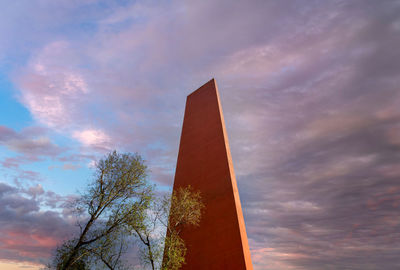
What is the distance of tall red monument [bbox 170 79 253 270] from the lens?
13.2 m

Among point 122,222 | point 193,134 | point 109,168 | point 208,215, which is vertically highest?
point 193,134

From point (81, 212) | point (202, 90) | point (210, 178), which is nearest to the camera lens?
point (81, 212)

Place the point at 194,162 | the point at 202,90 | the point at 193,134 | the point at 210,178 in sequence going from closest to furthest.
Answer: the point at 210,178
the point at 194,162
the point at 193,134
the point at 202,90

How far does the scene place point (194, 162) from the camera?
18.4 meters

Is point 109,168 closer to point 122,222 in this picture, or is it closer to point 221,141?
point 122,222

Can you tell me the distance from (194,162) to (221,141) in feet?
9.59

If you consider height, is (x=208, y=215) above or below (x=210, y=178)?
below

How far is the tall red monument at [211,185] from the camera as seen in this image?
13180mm

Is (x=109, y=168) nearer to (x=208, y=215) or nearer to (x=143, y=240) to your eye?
→ (x=143, y=240)

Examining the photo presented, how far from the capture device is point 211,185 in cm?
1603

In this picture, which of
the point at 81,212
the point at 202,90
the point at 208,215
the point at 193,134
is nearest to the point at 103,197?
the point at 81,212

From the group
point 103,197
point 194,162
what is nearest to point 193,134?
point 194,162

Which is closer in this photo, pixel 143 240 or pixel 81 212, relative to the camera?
pixel 81 212

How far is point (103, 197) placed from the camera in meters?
12.9
